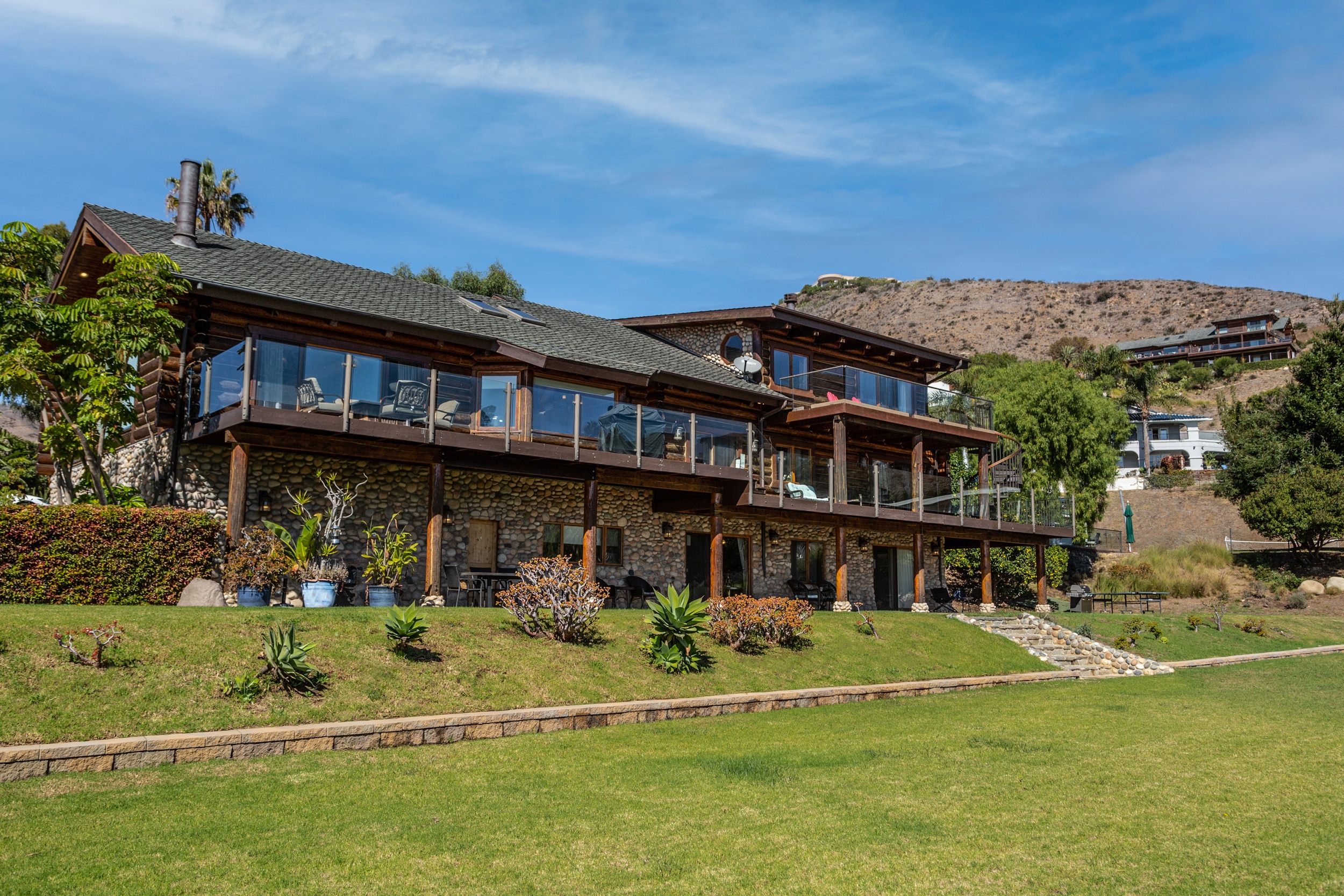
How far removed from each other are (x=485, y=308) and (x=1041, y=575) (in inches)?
734

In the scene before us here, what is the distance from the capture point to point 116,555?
13.5m

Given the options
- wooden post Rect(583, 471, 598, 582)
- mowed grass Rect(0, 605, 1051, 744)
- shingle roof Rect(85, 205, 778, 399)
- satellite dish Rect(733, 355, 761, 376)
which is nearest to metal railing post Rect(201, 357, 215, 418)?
shingle roof Rect(85, 205, 778, 399)

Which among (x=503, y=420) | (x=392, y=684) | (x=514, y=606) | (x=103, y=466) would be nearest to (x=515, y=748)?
(x=392, y=684)

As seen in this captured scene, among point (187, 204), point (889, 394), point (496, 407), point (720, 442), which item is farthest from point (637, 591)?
point (187, 204)

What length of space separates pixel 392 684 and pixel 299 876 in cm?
552

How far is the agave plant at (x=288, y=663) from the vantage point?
34.3 feet

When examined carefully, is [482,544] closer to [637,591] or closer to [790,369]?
[637,591]

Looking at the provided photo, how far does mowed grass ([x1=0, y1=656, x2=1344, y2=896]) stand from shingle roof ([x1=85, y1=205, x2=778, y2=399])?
1051cm

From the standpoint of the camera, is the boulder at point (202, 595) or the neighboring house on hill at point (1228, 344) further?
the neighboring house on hill at point (1228, 344)

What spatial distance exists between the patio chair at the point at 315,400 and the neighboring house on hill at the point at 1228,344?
86171 millimetres

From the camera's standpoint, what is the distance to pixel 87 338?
15.9 metres

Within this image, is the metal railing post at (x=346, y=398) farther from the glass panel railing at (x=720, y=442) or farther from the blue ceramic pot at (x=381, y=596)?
the glass panel railing at (x=720, y=442)

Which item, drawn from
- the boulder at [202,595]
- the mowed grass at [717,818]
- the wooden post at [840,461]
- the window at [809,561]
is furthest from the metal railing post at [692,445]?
the boulder at [202,595]

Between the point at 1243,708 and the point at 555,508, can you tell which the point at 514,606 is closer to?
the point at 555,508
